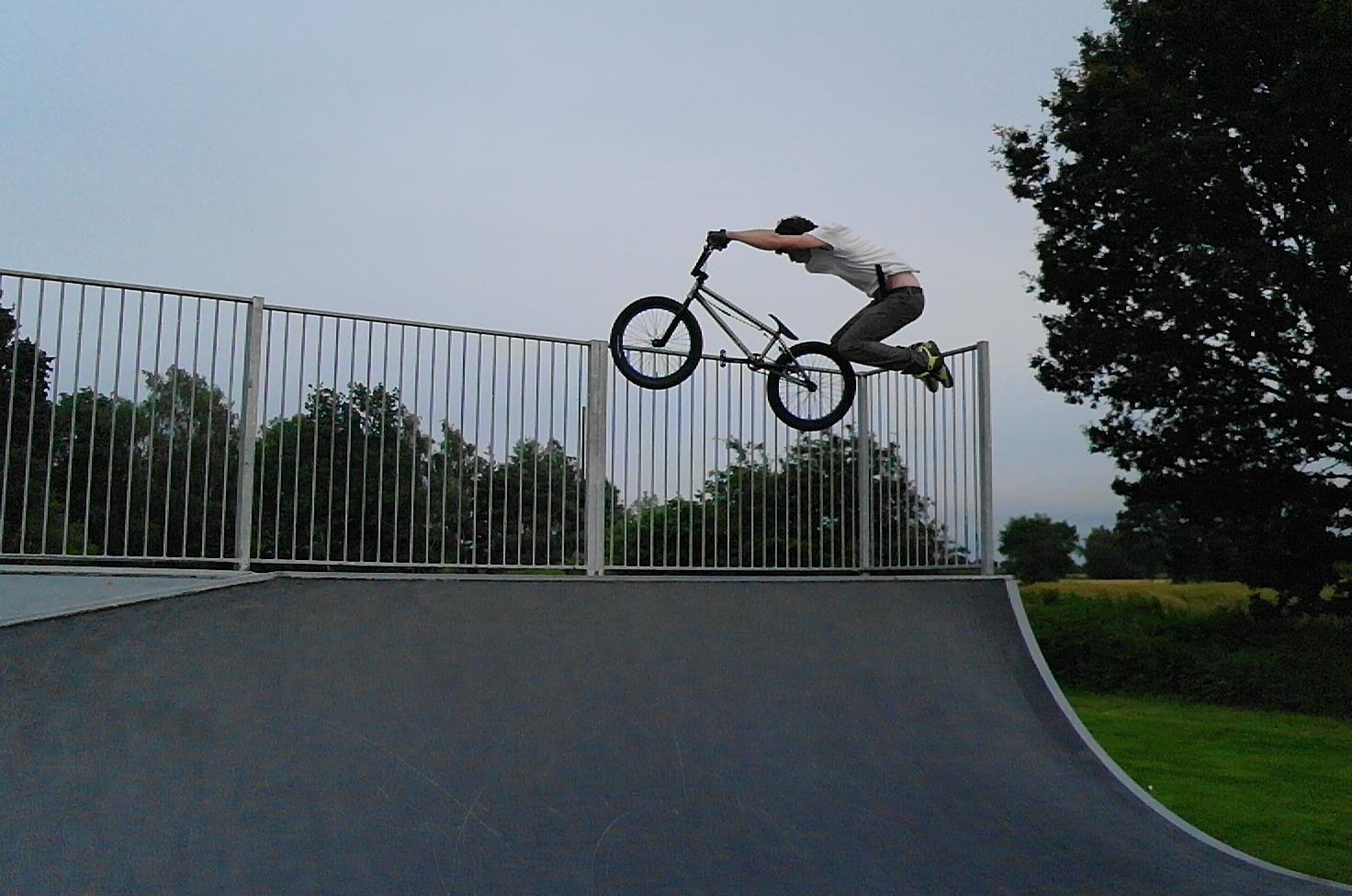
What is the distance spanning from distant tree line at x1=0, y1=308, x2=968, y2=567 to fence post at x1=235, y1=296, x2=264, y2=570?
6cm

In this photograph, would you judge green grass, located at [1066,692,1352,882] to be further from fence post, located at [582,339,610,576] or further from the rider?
fence post, located at [582,339,610,576]

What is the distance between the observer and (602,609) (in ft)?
23.9

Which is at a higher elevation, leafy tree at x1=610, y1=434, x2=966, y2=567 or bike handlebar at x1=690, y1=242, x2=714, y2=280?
bike handlebar at x1=690, y1=242, x2=714, y2=280

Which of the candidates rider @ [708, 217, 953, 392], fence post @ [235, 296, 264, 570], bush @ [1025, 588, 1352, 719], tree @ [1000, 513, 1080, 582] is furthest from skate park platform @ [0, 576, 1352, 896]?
tree @ [1000, 513, 1080, 582]

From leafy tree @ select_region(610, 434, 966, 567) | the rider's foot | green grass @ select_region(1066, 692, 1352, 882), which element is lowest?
green grass @ select_region(1066, 692, 1352, 882)

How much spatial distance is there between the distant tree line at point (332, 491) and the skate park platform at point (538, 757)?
3.18ft

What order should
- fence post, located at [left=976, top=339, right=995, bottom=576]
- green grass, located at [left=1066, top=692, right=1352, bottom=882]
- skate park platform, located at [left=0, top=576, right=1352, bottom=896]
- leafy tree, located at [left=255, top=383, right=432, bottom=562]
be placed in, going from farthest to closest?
fence post, located at [left=976, top=339, right=995, bottom=576], green grass, located at [left=1066, top=692, right=1352, bottom=882], leafy tree, located at [left=255, top=383, right=432, bottom=562], skate park platform, located at [left=0, top=576, right=1352, bottom=896]

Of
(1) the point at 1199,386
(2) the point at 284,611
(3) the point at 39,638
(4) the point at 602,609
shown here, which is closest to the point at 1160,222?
(1) the point at 1199,386

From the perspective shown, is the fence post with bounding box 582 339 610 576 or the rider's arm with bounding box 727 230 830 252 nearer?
the rider's arm with bounding box 727 230 830 252

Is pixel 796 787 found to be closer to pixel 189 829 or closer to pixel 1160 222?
pixel 189 829

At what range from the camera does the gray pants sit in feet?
25.2

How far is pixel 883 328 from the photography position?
7.73 m

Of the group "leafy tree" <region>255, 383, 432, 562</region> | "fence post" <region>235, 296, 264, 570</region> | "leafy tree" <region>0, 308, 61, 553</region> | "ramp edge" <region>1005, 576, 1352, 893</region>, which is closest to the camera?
"ramp edge" <region>1005, 576, 1352, 893</region>

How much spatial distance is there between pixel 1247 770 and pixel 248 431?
1012 cm
